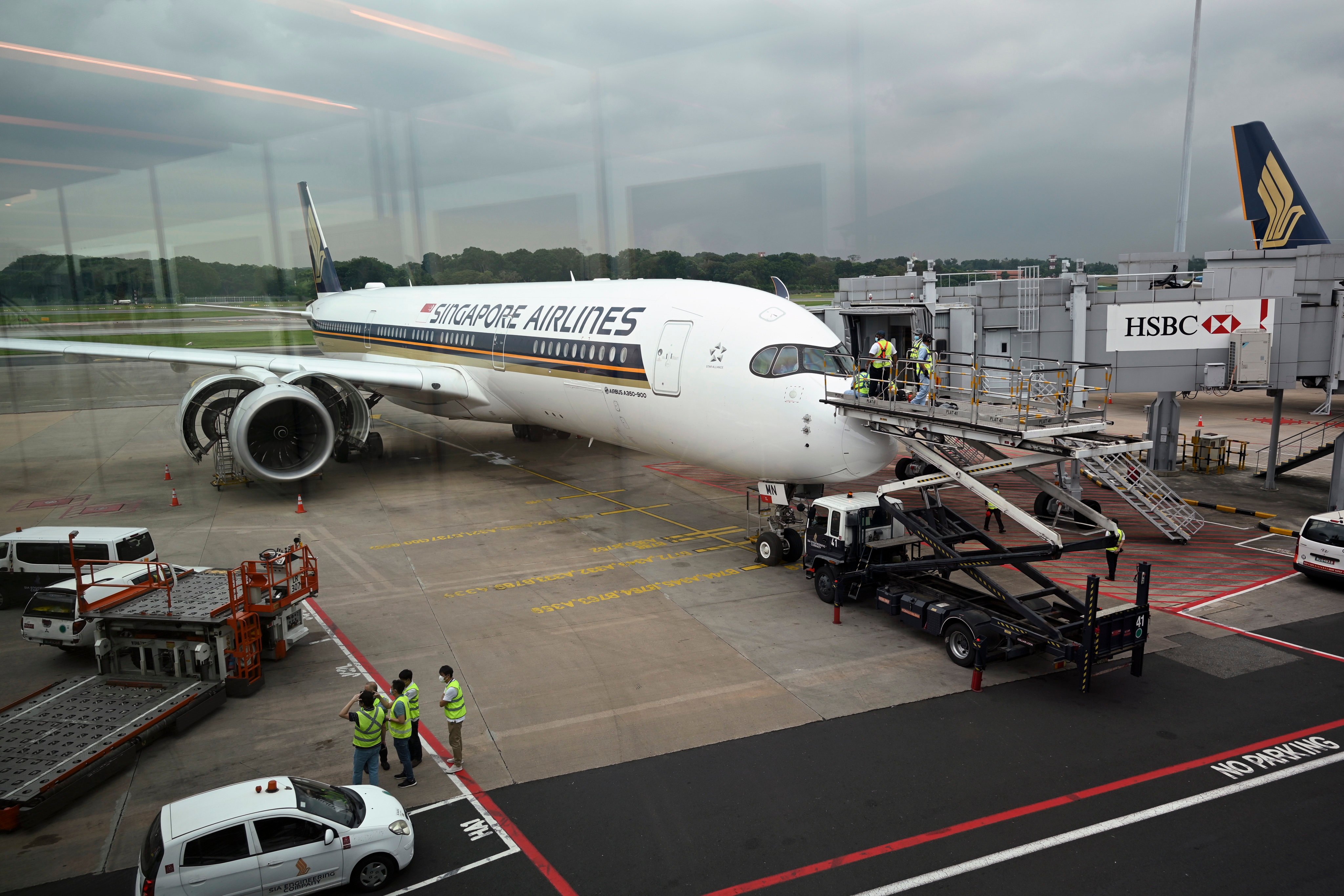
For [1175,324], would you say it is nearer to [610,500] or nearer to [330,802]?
[610,500]

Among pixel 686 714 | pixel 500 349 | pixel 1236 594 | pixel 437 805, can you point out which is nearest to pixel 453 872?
pixel 437 805

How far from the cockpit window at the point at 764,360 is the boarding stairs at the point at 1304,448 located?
48.3ft

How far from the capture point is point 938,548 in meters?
12.9

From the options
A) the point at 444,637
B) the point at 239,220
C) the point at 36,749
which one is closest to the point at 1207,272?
the point at 444,637

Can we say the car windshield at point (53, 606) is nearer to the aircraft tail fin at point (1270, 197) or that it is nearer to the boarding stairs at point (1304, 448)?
the boarding stairs at point (1304, 448)

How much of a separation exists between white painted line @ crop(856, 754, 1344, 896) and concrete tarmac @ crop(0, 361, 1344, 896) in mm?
95

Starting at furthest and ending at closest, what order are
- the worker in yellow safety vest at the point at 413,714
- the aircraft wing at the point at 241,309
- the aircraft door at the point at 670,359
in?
the aircraft wing at the point at 241,309 → the aircraft door at the point at 670,359 → the worker in yellow safety vest at the point at 413,714

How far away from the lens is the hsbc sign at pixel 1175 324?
69.0 ft

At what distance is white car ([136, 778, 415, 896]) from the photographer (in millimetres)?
6625

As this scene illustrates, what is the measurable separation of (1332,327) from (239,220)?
25773 mm

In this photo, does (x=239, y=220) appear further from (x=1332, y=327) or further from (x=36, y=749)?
(x=1332, y=327)

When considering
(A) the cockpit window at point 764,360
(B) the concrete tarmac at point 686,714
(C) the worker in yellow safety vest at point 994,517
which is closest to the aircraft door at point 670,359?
(A) the cockpit window at point 764,360

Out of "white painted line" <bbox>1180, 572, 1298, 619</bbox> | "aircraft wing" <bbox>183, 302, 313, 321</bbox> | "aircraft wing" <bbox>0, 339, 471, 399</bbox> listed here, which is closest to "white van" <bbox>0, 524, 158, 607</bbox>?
"aircraft wing" <bbox>183, 302, 313, 321</bbox>

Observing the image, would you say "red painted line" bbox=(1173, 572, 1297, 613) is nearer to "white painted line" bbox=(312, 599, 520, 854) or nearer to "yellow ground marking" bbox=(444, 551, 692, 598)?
"yellow ground marking" bbox=(444, 551, 692, 598)
